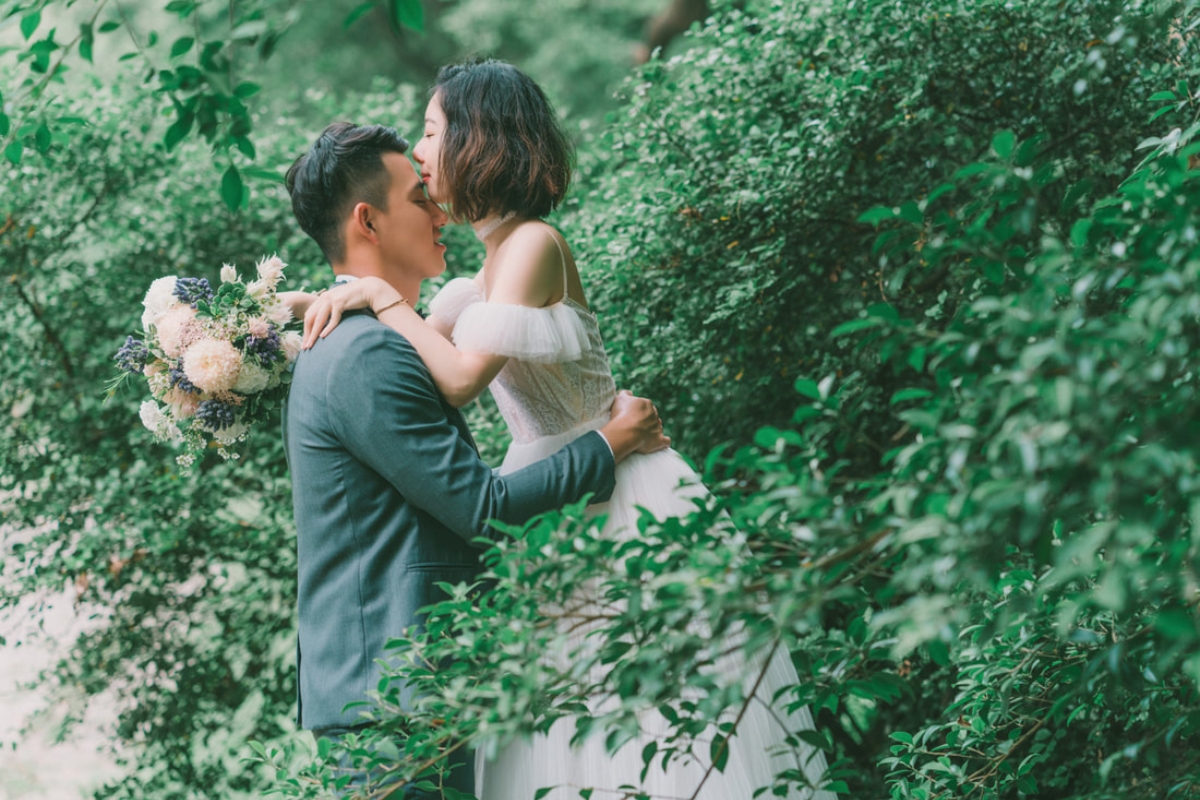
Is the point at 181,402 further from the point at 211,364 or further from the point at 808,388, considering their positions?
the point at 808,388

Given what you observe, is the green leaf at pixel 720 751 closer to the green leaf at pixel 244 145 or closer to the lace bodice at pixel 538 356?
the lace bodice at pixel 538 356

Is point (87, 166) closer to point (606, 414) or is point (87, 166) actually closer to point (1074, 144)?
point (606, 414)

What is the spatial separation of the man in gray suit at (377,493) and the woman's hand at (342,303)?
3 centimetres

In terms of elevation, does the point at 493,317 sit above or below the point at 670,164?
below

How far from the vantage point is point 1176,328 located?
1.21m

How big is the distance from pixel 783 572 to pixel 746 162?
2.31m

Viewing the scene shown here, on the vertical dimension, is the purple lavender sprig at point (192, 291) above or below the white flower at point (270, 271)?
below

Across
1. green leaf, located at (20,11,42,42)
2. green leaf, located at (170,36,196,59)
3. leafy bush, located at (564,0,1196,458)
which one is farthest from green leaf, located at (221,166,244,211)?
leafy bush, located at (564,0,1196,458)

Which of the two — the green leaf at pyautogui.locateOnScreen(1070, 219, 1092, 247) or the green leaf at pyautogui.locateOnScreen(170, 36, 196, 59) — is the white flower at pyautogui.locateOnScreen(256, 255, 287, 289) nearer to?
the green leaf at pyautogui.locateOnScreen(170, 36, 196, 59)

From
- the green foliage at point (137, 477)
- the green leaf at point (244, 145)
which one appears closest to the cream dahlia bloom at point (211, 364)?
the green leaf at point (244, 145)

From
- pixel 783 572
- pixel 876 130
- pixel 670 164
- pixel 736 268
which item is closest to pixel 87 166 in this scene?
pixel 670 164

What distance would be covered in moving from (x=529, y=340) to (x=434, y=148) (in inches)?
21.9

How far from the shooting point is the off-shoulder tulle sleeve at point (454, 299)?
281 cm

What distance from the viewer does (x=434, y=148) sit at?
2.59 meters
